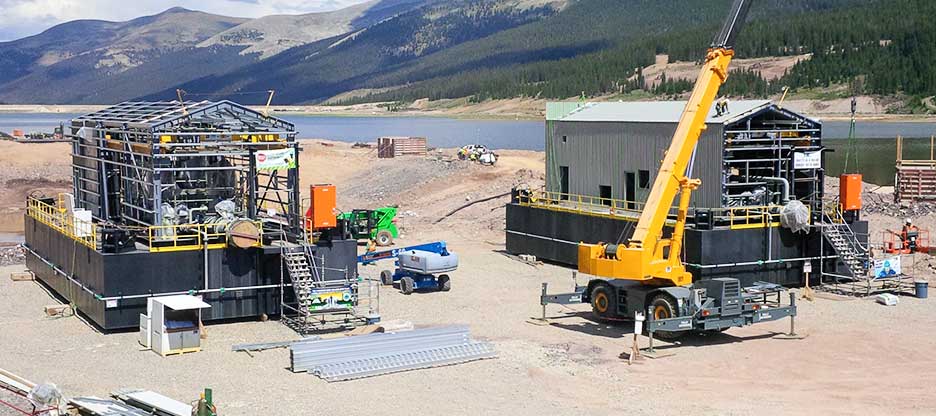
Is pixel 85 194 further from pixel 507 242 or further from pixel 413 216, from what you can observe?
pixel 413 216

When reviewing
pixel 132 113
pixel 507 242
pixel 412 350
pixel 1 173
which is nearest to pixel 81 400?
pixel 412 350

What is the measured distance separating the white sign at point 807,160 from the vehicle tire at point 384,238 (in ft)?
50.3

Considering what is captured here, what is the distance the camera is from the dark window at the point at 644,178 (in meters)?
36.3

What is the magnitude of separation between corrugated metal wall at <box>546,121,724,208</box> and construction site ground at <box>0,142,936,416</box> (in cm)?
398

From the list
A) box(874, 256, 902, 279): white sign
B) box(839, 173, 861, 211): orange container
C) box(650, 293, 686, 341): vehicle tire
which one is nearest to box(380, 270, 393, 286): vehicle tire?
box(650, 293, 686, 341): vehicle tire

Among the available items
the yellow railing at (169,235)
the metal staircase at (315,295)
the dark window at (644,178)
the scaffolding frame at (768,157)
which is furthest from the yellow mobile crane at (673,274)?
the yellow railing at (169,235)

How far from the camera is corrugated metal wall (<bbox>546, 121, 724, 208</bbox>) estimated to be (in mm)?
34188

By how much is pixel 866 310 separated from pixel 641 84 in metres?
164

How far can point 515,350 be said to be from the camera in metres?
26.0

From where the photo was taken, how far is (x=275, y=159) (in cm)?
2989

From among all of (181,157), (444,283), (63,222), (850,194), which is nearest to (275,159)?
(181,157)

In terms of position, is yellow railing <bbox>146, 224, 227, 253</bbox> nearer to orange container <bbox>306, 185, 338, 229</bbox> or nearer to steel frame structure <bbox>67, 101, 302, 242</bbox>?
steel frame structure <bbox>67, 101, 302, 242</bbox>

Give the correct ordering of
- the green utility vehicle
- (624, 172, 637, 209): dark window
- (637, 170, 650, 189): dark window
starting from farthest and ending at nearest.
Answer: the green utility vehicle, (624, 172, 637, 209): dark window, (637, 170, 650, 189): dark window

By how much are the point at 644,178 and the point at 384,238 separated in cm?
1147
